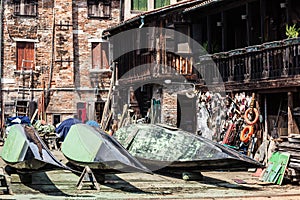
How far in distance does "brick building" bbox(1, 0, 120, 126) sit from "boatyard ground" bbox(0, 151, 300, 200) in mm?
11623

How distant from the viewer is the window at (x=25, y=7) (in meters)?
25.2

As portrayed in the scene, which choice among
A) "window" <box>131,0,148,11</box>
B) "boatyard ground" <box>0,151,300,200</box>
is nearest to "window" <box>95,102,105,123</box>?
"window" <box>131,0,148,11</box>

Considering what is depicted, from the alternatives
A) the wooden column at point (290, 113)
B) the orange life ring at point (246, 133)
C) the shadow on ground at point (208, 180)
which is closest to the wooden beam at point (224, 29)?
the orange life ring at point (246, 133)

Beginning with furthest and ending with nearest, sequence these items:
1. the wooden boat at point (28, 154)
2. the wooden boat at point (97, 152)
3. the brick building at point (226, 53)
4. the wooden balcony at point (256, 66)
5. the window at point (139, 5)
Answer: the window at point (139, 5) → the brick building at point (226, 53) → the wooden balcony at point (256, 66) → the wooden boat at point (97, 152) → the wooden boat at point (28, 154)

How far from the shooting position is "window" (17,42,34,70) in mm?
25203

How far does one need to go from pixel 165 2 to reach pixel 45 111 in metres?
7.77

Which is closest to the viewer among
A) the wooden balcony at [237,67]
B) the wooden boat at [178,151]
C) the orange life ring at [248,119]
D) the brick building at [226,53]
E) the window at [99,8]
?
the wooden boat at [178,151]

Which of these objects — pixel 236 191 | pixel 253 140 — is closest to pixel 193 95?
pixel 253 140

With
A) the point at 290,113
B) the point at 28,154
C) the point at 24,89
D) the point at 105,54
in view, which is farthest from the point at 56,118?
the point at 28,154

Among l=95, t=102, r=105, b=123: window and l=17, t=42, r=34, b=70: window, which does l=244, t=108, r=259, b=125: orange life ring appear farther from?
l=17, t=42, r=34, b=70: window

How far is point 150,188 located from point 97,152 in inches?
56.9

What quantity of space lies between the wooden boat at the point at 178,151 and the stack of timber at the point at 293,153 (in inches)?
43.8

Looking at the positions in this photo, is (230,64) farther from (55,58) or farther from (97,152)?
(55,58)

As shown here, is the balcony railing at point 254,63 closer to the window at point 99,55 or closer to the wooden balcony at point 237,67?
the wooden balcony at point 237,67
